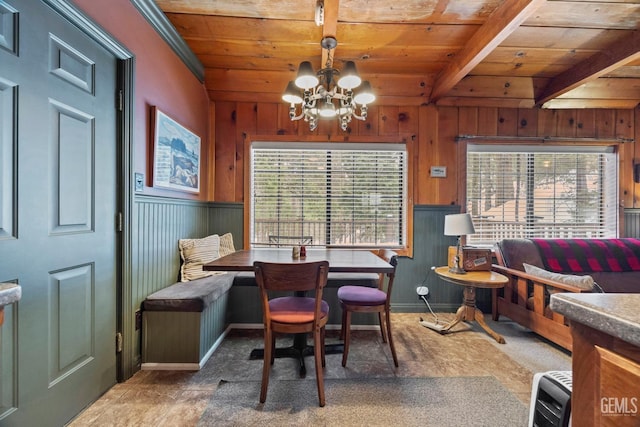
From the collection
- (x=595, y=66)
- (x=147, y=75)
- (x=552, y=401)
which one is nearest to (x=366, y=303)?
(x=552, y=401)

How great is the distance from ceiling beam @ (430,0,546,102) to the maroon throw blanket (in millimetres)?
1921

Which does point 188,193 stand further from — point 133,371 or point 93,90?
point 133,371

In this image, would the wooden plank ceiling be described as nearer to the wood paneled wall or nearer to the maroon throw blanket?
the wood paneled wall

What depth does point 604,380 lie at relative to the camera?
58cm

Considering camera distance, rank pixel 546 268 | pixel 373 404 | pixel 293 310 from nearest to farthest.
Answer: pixel 373 404 < pixel 293 310 < pixel 546 268

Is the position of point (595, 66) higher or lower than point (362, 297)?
higher

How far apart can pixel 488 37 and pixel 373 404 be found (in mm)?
2760

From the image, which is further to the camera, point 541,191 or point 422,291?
point 541,191

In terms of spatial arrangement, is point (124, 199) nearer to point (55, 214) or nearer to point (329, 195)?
point (55, 214)

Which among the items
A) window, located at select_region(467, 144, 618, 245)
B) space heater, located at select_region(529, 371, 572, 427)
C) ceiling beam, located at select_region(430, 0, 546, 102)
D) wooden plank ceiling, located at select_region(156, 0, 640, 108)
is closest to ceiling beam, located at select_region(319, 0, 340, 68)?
wooden plank ceiling, located at select_region(156, 0, 640, 108)

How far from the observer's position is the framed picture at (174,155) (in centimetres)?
212

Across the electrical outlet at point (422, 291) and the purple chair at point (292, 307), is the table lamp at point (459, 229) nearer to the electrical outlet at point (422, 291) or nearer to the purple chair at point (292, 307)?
the electrical outlet at point (422, 291)

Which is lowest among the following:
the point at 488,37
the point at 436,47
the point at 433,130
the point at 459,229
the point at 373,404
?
the point at 373,404

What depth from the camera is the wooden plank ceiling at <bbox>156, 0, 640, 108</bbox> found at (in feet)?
6.87
